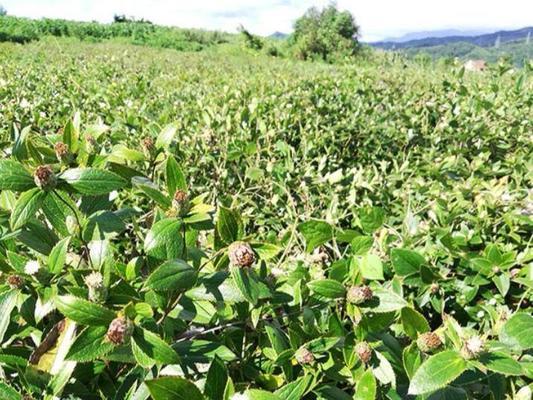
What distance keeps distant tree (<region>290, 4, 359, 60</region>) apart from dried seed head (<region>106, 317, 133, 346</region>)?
2639 cm

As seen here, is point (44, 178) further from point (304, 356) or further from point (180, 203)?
point (304, 356)

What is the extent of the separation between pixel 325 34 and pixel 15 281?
3207 centimetres

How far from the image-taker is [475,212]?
1678 mm

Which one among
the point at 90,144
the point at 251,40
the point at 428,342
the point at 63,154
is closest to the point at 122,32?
the point at 251,40

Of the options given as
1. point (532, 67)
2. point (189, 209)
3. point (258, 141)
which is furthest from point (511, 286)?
point (532, 67)

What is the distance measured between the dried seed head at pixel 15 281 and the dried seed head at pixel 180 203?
28 centimetres

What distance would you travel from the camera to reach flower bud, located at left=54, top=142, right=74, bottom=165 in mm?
870

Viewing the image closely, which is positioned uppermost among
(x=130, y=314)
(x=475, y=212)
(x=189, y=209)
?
(x=189, y=209)

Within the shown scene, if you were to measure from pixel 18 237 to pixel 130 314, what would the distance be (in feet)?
1.01

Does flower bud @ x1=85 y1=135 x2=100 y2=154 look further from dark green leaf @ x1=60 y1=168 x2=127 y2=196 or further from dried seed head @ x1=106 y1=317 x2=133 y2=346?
dried seed head @ x1=106 y1=317 x2=133 y2=346

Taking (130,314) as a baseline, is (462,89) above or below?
above

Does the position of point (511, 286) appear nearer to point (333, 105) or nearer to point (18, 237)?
point (18, 237)

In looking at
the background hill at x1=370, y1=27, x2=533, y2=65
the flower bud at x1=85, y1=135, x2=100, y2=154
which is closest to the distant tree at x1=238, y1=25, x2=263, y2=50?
the background hill at x1=370, y1=27, x2=533, y2=65

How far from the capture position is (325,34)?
30.9 meters
